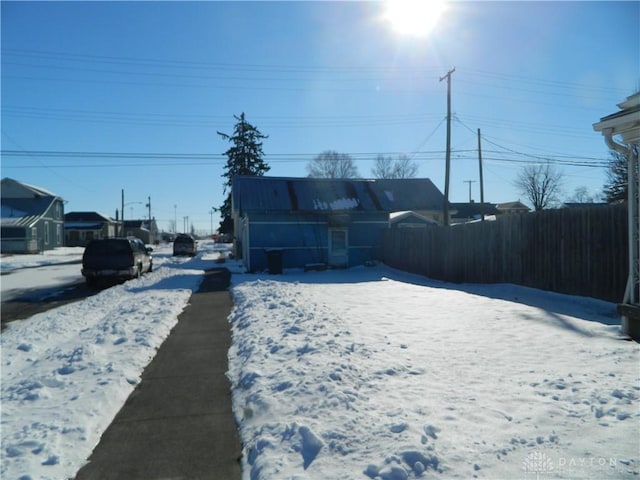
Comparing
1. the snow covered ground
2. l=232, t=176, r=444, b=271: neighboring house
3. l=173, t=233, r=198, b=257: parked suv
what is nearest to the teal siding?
l=232, t=176, r=444, b=271: neighboring house

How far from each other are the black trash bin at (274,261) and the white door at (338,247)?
294 cm

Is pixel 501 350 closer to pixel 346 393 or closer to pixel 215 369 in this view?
pixel 346 393

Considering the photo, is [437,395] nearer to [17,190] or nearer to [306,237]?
[306,237]

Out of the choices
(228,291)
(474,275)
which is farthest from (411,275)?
(228,291)

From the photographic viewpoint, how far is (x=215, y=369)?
20.7ft

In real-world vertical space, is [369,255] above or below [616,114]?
below

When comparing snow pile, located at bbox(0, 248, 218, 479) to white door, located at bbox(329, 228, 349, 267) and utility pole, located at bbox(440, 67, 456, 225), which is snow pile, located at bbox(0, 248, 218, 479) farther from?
utility pole, located at bbox(440, 67, 456, 225)

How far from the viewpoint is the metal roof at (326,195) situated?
21.4 metres

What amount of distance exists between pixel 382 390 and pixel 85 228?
7669cm

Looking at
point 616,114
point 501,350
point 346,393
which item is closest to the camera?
point 346,393

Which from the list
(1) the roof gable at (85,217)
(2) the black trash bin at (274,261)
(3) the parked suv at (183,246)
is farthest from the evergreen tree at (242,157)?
(1) the roof gable at (85,217)

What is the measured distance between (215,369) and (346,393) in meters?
2.43

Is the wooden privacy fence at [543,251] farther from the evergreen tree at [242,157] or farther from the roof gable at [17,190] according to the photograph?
the roof gable at [17,190]

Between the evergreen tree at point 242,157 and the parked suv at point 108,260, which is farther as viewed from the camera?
the evergreen tree at point 242,157
